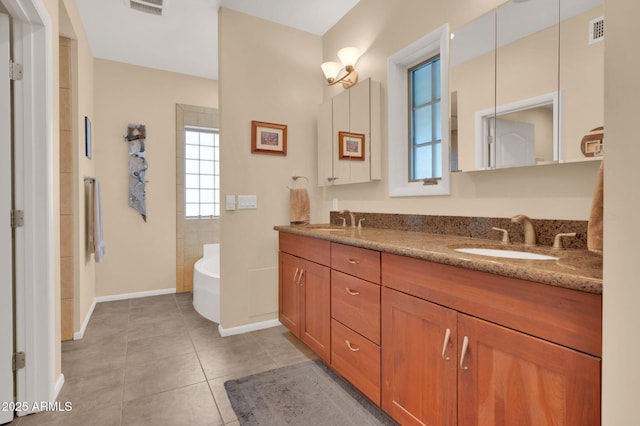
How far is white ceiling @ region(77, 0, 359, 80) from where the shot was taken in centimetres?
265

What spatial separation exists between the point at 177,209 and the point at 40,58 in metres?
2.44

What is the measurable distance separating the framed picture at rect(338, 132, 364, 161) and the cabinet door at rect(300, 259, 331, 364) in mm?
936

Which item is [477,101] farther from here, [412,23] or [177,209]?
[177,209]

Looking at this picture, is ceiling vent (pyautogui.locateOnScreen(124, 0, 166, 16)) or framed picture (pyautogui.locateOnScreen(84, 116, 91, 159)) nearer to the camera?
ceiling vent (pyautogui.locateOnScreen(124, 0, 166, 16))

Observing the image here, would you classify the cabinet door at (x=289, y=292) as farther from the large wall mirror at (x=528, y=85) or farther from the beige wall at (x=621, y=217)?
the beige wall at (x=621, y=217)

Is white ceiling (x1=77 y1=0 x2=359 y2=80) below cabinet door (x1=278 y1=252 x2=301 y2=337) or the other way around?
the other way around

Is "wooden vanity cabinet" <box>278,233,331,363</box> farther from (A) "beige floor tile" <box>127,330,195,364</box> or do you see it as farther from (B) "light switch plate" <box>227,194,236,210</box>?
(A) "beige floor tile" <box>127,330,195,364</box>

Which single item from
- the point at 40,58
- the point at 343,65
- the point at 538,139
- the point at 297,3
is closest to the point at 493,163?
the point at 538,139

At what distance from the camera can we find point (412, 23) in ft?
6.91

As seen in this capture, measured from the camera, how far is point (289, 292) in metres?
2.51

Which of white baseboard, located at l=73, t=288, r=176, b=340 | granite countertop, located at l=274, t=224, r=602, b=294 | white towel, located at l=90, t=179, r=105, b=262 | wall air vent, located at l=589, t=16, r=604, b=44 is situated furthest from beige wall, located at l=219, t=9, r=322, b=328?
wall air vent, located at l=589, t=16, r=604, b=44

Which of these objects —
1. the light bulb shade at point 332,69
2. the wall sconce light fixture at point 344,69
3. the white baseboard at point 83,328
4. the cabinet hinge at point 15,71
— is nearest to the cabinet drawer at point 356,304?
the wall sconce light fixture at point 344,69

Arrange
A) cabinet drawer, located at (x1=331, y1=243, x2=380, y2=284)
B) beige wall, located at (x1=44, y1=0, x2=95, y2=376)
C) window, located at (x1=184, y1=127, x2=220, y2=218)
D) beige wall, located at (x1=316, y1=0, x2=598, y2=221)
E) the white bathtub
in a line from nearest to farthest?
beige wall, located at (x1=316, y1=0, x2=598, y2=221) < cabinet drawer, located at (x1=331, y1=243, x2=380, y2=284) < beige wall, located at (x1=44, y1=0, x2=95, y2=376) < the white bathtub < window, located at (x1=184, y1=127, x2=220, y2=218)

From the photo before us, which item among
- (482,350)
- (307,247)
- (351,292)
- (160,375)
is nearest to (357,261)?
(351,292)
